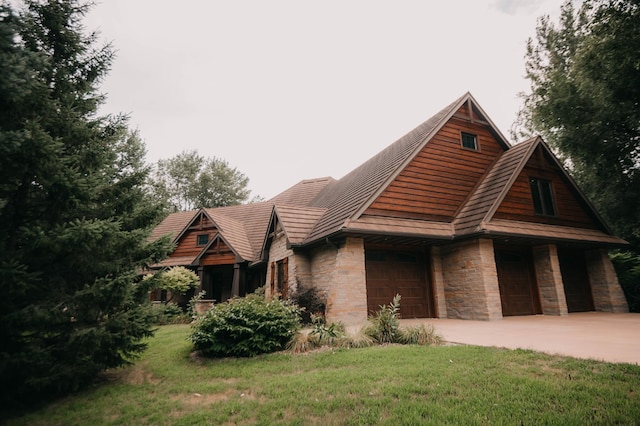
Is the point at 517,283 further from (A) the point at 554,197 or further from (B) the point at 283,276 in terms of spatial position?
(B) the point at 283,276

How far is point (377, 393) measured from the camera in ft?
13.2

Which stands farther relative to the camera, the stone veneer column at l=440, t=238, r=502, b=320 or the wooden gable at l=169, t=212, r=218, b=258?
the wooden gable at l=169, t=212, r=218, b=258

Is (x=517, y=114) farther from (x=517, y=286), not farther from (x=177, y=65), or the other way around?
(x=177, y=65)

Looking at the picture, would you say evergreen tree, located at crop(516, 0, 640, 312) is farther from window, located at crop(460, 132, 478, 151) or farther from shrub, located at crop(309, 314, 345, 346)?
shrub, located at crop(309, 314, 345, 346)

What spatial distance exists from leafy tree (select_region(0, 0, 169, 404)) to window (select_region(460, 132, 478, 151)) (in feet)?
42.7

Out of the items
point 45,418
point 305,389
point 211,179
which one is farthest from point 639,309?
point 211,179

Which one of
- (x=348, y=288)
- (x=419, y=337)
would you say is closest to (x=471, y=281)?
(x=348, y=288)

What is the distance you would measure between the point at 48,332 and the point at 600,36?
21206mm

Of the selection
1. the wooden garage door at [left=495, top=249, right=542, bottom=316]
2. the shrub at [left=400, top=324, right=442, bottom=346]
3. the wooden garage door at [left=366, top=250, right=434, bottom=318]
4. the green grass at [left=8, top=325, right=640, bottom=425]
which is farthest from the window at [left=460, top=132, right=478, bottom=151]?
the green grass at [left=8, top=325, right=640, bottom=425]

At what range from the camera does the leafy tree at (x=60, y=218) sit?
13.8 ft

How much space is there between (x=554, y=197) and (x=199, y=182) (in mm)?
36504

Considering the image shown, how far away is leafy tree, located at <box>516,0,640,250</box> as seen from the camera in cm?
1224

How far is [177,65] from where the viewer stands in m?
11.5

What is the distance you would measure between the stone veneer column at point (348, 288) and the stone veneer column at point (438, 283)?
371cm
